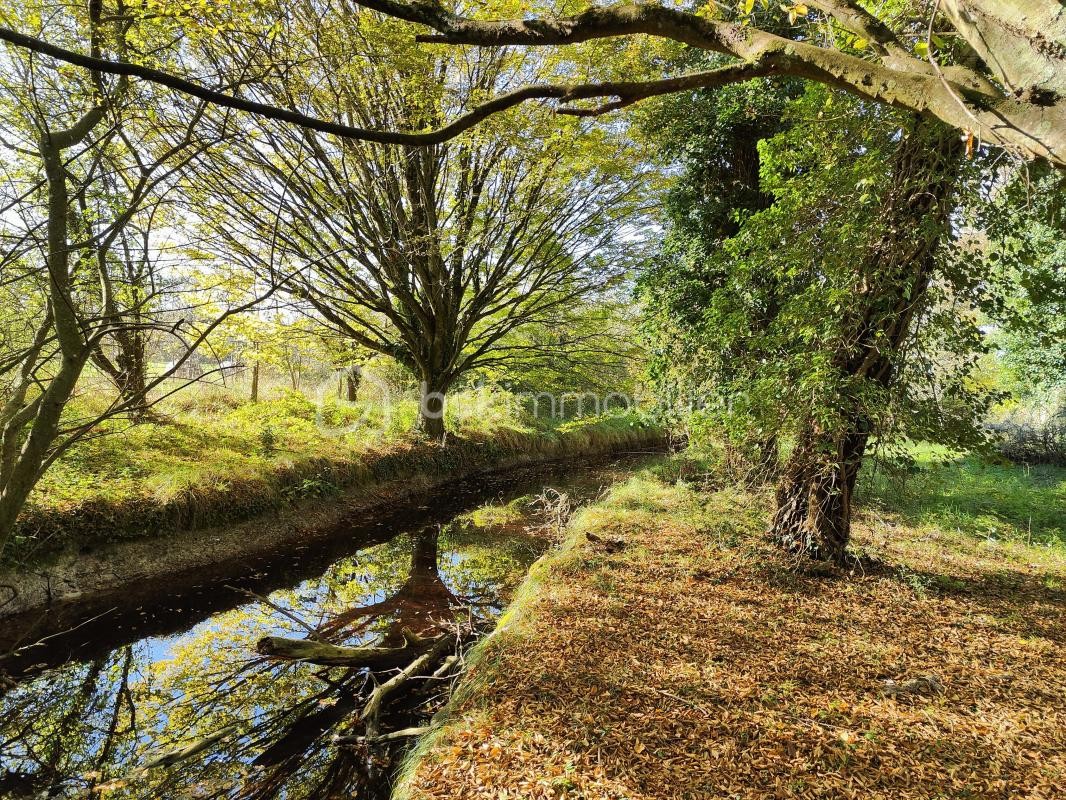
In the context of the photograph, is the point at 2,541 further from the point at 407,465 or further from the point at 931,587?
the point at 407,465

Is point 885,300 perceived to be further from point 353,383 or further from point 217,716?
point 353,383

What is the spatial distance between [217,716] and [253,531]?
4510 mm

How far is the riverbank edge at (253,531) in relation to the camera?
568cm

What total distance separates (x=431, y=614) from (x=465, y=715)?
102 inches

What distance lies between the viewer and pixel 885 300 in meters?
4.86

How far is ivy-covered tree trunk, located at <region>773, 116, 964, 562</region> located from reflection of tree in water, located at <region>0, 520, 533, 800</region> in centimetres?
402

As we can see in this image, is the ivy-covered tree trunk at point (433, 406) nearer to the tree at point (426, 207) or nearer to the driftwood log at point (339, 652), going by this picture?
the tree at point (426, 207)

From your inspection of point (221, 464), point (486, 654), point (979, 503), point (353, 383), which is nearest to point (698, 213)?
point (979, 503)

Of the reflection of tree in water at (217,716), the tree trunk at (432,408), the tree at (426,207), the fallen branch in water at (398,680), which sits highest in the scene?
the tree at (426,207)

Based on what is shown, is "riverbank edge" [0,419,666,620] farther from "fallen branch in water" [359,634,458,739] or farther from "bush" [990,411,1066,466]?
"bush" [990,411,1066,466]

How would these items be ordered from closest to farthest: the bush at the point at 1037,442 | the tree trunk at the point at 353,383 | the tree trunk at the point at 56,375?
1. the tree trunk at the point at 56,375
2. the bush at the point at 1037,442
3. the tree trunk at the point at 353,383

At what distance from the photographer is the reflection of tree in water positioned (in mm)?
3287

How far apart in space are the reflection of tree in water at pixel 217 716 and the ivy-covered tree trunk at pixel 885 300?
4021 millimetres

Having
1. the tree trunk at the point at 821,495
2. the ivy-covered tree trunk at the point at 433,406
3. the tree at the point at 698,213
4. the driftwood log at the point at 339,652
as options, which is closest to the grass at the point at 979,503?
the tree trunk at the point at 821,495
